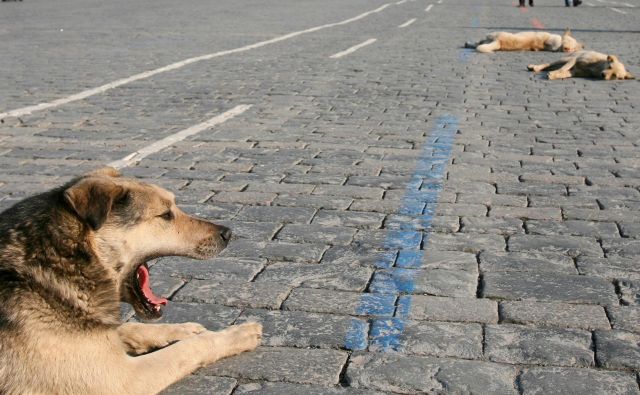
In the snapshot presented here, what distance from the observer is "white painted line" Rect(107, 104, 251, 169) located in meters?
8.91

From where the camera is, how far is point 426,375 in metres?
4.44

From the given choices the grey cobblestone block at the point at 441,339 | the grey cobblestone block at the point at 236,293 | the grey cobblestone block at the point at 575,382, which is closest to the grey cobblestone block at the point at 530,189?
the grey cobblestone block at the point at 236,293

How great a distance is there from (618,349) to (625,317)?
1.53 ft

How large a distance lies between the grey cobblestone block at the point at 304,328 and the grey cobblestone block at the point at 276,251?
3.12 feet

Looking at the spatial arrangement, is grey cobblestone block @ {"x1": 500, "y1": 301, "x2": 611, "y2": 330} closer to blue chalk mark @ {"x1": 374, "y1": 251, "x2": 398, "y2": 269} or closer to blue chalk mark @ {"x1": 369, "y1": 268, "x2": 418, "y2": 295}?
blue chalk mark @ {"x1": 369, "y1": 268, "x2": 418, "y2": 295}

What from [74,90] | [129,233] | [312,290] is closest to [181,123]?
[74,90]

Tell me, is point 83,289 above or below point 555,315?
above

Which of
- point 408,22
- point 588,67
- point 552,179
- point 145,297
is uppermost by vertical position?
point 145,297

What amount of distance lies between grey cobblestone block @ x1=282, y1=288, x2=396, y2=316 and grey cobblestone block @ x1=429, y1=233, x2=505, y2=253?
1092 millimetres

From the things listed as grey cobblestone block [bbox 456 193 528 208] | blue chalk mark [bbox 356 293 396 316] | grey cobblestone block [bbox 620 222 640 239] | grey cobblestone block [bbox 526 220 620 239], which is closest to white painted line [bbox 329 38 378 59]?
grey cobblestone block [bbox 456 193 528 208]

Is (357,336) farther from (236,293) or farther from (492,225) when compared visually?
(492,225)

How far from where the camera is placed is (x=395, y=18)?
3109cm

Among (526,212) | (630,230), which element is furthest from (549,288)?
(526,212)

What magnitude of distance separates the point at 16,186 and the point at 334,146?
3353mm
